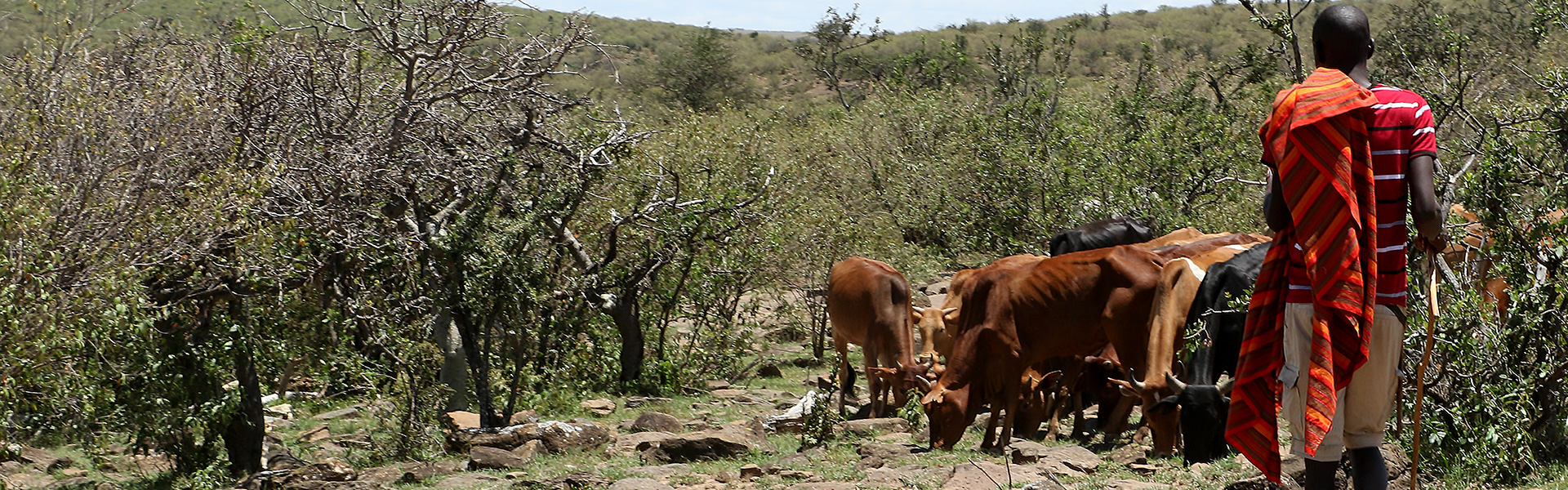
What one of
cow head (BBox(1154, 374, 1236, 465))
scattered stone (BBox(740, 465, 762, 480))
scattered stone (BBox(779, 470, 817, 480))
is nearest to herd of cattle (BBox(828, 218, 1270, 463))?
cow head (BBox(1154, 374, 1236, 465))

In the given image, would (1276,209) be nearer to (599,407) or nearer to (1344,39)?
(1344,39)

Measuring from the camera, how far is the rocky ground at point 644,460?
7.66m

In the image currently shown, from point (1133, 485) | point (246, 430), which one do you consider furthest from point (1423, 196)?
point (246, 430)

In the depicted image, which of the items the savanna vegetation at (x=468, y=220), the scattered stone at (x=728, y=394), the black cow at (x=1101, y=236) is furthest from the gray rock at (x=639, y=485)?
the black cow at (x=1101, y=236)

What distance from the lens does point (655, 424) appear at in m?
11.1

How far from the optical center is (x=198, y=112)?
8.33 meters

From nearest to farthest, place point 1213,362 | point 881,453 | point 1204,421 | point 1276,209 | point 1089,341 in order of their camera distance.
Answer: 1. point 1276,209
2. point 1204,421
3. point 1213,362
4. point 881,453
5. point 1089,341

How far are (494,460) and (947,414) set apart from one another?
3316mm

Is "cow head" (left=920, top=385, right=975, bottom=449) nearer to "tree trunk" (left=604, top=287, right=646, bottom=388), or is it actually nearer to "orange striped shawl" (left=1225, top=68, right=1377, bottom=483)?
"tree trunk" (left=604, top=287, right=646, bottom=388)

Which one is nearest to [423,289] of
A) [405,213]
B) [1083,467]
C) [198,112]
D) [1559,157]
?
[405,213]

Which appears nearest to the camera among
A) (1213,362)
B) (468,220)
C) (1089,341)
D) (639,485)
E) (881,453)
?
(639,485)

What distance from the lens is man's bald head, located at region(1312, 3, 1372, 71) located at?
3770 mm

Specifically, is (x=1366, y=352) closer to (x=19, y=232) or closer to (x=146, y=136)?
(x=19, y=232)

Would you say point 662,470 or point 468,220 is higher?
point 468,220
